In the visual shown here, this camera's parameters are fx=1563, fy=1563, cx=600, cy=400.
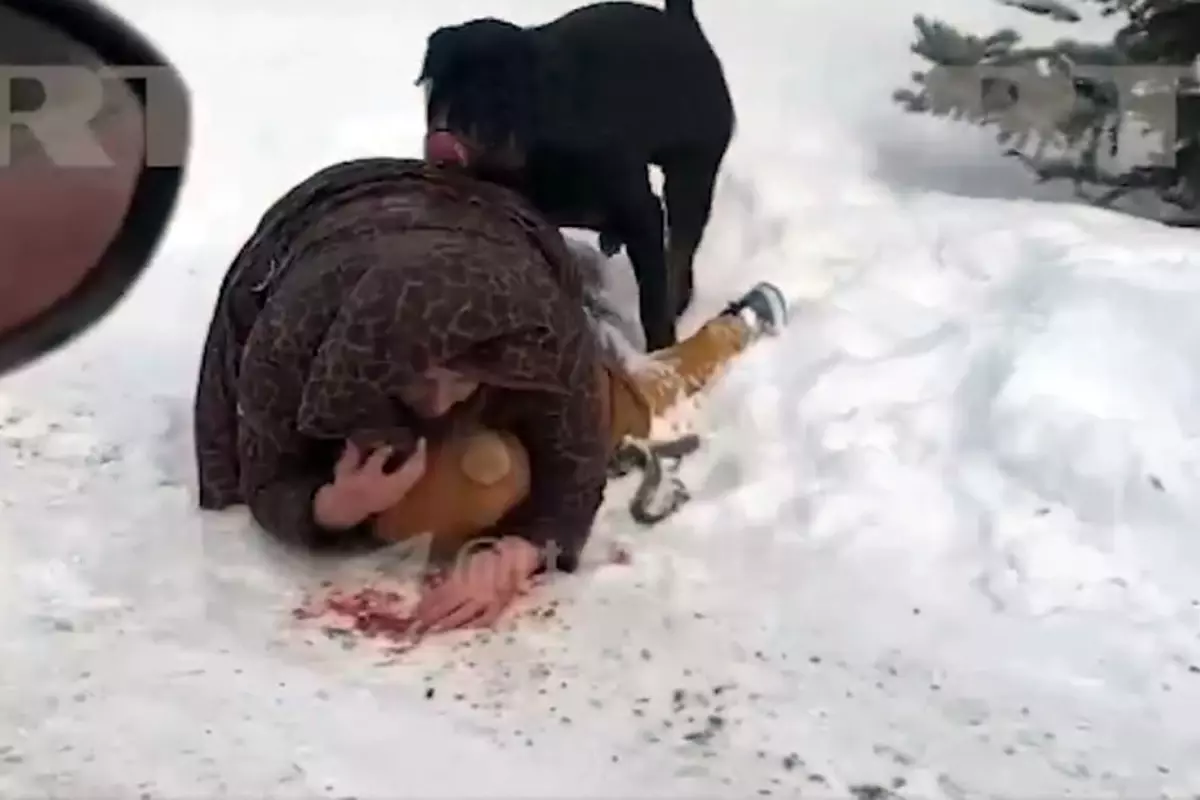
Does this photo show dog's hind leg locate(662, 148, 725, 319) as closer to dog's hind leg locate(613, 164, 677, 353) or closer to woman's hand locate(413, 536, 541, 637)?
dog's hind leg locate(613, 164, 677, 353)

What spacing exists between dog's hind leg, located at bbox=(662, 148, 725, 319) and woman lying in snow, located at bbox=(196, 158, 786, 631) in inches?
11.1

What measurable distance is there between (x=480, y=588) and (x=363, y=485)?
0.10m

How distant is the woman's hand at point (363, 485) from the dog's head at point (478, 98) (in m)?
0.26

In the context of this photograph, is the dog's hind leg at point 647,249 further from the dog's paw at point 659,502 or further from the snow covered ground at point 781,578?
the dog's paw at point 659,502

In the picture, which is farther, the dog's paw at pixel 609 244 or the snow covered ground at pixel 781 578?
the dog's paw at pixel 609 244

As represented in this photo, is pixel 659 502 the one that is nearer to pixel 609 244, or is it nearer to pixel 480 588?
pixel 480 588

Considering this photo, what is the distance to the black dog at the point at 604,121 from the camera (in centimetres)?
116

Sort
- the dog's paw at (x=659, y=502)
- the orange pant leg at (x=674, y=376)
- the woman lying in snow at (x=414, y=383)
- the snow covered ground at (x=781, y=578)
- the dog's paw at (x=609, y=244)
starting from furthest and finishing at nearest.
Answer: the dog's paw at (x=609, y=244)
the orange pant leg at (x=674, y=376)
the dog's paw at (x=659, y=502)
the woman lying in snow at (x=414, y=383)
the snow covered ground at (x=781, y=578)

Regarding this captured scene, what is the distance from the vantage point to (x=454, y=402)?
1.00 meters

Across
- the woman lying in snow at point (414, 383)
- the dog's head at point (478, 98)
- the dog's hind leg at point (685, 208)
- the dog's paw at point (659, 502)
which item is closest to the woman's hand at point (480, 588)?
the woman lying in snow at point (414, 383)

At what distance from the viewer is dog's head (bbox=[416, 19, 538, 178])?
1149mm

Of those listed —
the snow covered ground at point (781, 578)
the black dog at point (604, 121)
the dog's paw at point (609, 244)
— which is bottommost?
the snow covered ground at point (781, 578)

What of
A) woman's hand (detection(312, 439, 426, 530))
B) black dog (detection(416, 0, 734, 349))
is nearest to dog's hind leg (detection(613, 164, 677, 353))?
black dog (detection(416, 0, 734, 349))

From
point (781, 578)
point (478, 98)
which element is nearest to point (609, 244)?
point (478, 98)
